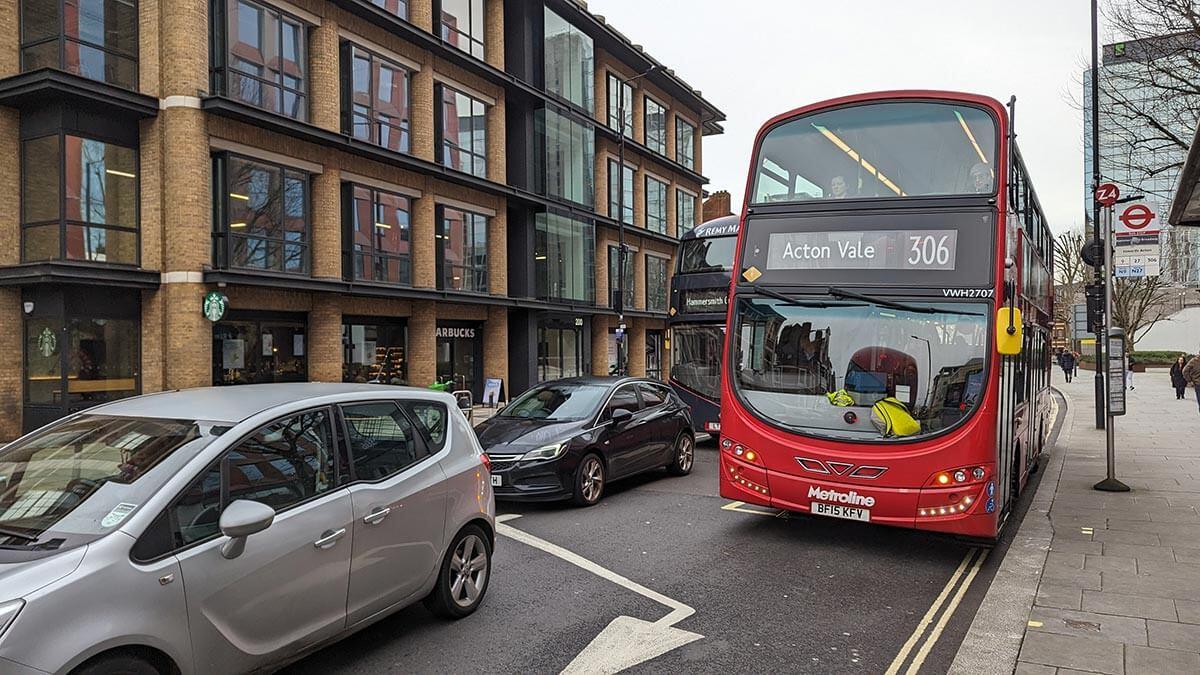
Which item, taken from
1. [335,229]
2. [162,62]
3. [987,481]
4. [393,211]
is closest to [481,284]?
[393,211]

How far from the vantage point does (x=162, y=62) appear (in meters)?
16.8

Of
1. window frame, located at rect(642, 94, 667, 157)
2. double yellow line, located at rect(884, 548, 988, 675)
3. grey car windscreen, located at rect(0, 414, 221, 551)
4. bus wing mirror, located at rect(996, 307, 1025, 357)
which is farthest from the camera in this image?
window frame, located at rect(642, 94, 667, 157)

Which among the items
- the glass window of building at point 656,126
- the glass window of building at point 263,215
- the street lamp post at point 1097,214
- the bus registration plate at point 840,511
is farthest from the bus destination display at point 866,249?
the glass window of building at point 656,126

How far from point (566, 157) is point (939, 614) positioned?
26.9 meters

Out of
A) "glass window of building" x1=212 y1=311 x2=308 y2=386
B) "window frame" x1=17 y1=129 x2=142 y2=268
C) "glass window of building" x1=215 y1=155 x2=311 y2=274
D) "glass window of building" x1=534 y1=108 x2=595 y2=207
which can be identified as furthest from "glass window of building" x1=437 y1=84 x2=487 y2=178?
→ "window frame" x1=17 y1=129 x2=142 y2=268

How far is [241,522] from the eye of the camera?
342 cm

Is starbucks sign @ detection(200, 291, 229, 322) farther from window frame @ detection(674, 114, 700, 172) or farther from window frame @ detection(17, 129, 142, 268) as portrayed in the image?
window frame @ detection(674, 114, 700, 172)

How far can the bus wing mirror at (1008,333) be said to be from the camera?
645 cm

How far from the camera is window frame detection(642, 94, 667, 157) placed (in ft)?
123

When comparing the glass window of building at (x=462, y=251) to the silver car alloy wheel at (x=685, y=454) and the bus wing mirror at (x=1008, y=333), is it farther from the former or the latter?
the bus wing mirror at (x=1008, y=333)

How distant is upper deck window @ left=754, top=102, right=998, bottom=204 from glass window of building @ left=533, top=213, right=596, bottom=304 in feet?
71.3

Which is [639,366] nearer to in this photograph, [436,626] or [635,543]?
[635,543]

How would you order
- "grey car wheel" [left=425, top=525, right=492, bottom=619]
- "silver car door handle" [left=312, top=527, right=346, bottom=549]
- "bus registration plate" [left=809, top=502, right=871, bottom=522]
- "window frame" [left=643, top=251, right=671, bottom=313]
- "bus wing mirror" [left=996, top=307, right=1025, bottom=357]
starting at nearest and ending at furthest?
"silver car door handle" [left=312, top=527, right=346, bottom=549], "grey car wheel" [left=425, top=525, right=492, bottom=619], "bus wing mirror" [left=996, top=307, right=1025, bottom=357], "bus registration plate" [left=809, top=502, right=871, bottom=522], "window frame" [left=643, top=251, right=671, bottom=313]

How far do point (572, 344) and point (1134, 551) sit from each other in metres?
26.4
